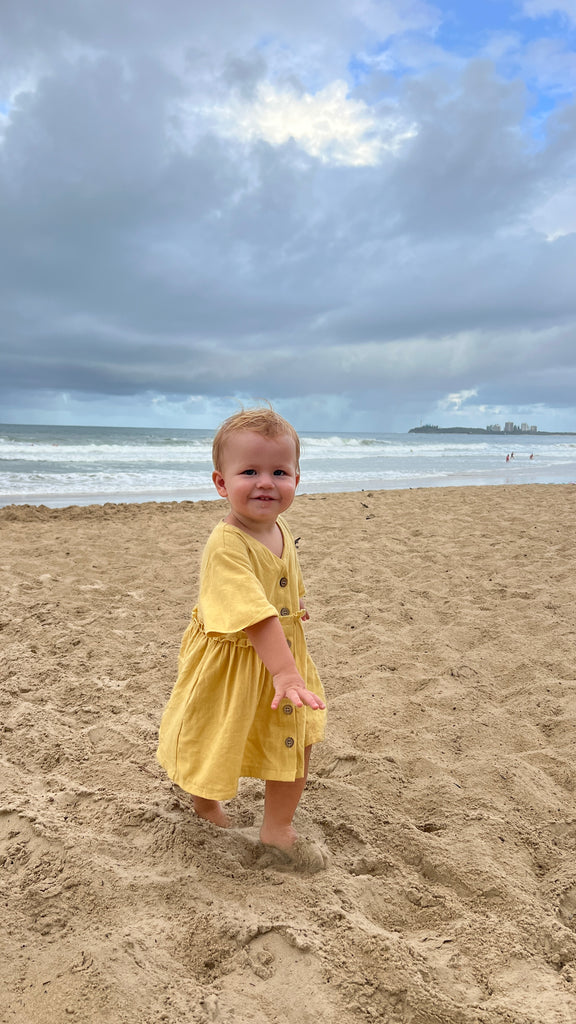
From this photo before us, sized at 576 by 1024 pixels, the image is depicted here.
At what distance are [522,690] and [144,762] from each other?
1899 millimetres

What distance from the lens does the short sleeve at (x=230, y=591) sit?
1.67 metres

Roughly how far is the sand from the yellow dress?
0.32 m

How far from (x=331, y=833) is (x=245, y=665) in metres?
0.76

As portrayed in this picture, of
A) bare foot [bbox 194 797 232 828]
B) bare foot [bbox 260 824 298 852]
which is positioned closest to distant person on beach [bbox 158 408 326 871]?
bare foot [bbox 260 824 298 852]

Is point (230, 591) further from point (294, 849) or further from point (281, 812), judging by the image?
point (294, 849)

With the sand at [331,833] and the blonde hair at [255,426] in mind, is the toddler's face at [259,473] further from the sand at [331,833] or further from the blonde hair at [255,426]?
the sand at [331,833]

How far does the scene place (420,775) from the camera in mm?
2459

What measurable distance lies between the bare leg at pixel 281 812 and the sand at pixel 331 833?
9 cm

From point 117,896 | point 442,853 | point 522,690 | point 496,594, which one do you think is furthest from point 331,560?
point 117,896

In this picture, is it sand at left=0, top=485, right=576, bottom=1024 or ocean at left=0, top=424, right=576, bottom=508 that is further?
ocean at left=0, top=424, right=576, bottom=508

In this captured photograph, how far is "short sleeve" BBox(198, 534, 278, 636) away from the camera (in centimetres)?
167

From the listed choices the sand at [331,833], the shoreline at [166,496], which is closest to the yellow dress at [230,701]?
the sand at [331,833]

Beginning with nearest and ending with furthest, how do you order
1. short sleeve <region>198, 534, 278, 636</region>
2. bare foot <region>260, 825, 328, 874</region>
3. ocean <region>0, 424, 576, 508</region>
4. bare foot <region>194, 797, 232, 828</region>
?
1. short sleeve <region>198, 534, 278, 636</region>
2. bare foot <region>260, 825, 328, 874</region>
3. bare foot <region>194, 797, 232, 828</region>
4. ocean <region>0, 424, 576, 508</region>

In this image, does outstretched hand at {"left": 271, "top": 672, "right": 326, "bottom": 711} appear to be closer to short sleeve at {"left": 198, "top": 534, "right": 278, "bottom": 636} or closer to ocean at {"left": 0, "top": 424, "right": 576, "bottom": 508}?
short sleeve at {"left": 198, "top": 534, "right": 278, "bottom": 636}
